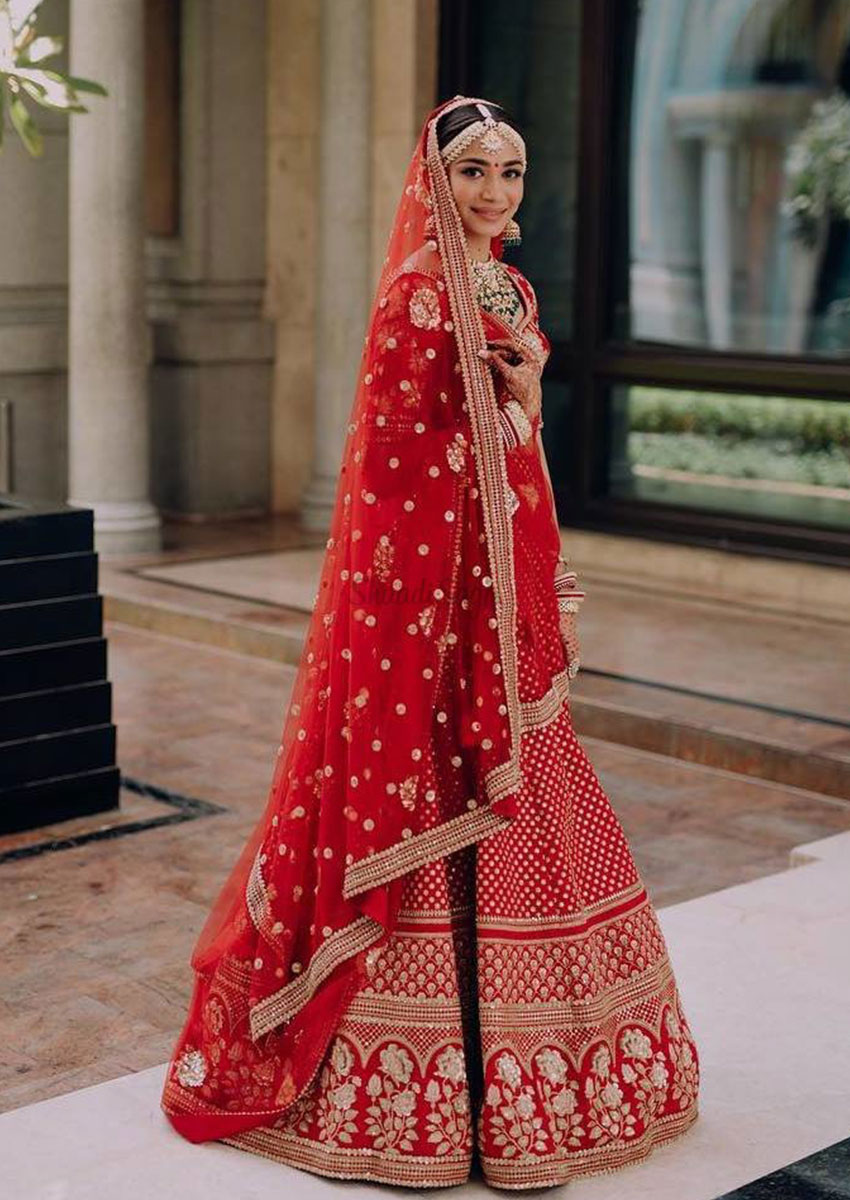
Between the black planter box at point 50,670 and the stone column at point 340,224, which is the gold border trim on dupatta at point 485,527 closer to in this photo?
the black planter box at point 50,670

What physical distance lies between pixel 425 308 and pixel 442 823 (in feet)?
2.59

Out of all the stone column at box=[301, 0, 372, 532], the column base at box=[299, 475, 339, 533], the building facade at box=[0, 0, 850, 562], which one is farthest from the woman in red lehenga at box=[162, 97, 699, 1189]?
the column base at box=[299, 475, 339, 533]

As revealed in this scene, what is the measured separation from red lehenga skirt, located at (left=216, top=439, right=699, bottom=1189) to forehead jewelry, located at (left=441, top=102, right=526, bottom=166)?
483 millimetres

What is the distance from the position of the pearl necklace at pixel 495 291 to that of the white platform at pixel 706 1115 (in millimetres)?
1354

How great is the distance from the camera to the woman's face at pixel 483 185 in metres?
3.08

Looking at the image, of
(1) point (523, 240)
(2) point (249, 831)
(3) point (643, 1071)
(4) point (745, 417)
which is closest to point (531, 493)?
(3) point (643, 1071)

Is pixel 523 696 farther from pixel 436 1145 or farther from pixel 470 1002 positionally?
pixel 436 1145

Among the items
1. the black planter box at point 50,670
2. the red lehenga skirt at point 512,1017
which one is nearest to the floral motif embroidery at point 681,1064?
the red lehenga skirt at point 512,1017

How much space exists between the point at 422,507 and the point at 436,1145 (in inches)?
38.0

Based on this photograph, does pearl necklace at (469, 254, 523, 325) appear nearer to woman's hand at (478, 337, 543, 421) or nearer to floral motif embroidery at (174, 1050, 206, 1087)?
woman's hand at (478, 337, 543, 421)

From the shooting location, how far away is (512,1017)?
3068 mm

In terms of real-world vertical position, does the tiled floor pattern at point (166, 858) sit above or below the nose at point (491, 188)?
below

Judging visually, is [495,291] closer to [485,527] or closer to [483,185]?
[483,185]

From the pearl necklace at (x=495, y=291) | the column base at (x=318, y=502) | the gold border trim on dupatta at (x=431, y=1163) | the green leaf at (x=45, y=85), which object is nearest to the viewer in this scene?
the gold border trim on dupatta at (x=431, y=1163)
